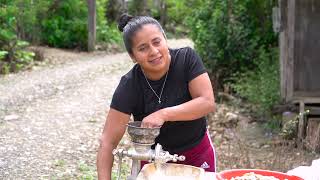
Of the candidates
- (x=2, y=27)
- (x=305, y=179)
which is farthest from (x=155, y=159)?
(x=2, y=27)

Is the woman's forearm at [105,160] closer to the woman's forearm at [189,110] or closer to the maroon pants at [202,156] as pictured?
the maroon pants at [202,156]

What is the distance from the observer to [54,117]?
Result: 334 inches

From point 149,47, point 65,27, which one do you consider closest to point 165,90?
point 149,47

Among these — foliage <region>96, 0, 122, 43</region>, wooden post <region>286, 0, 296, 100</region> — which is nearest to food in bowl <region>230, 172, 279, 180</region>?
wooden post <region>286, 0, 296, 100</region>

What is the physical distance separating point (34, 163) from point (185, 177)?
409 centimetres

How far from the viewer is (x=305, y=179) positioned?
2.61 metres

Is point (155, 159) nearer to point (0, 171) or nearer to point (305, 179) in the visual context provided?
point (305, 179)

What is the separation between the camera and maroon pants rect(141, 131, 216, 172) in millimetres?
2957

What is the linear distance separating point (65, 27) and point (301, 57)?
32.4 ft

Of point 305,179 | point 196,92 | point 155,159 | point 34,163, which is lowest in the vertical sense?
point 34,163

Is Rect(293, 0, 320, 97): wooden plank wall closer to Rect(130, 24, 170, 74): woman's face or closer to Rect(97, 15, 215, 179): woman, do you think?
Rect(97, 15, 215, 179): woman

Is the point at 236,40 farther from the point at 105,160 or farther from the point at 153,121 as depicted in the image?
the point at 153,121

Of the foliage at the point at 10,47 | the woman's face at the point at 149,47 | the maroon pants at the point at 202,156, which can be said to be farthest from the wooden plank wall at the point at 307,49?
the foliage at the point at 10,47

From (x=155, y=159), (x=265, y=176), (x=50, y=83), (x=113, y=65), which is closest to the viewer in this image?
(x=155, y=159)
